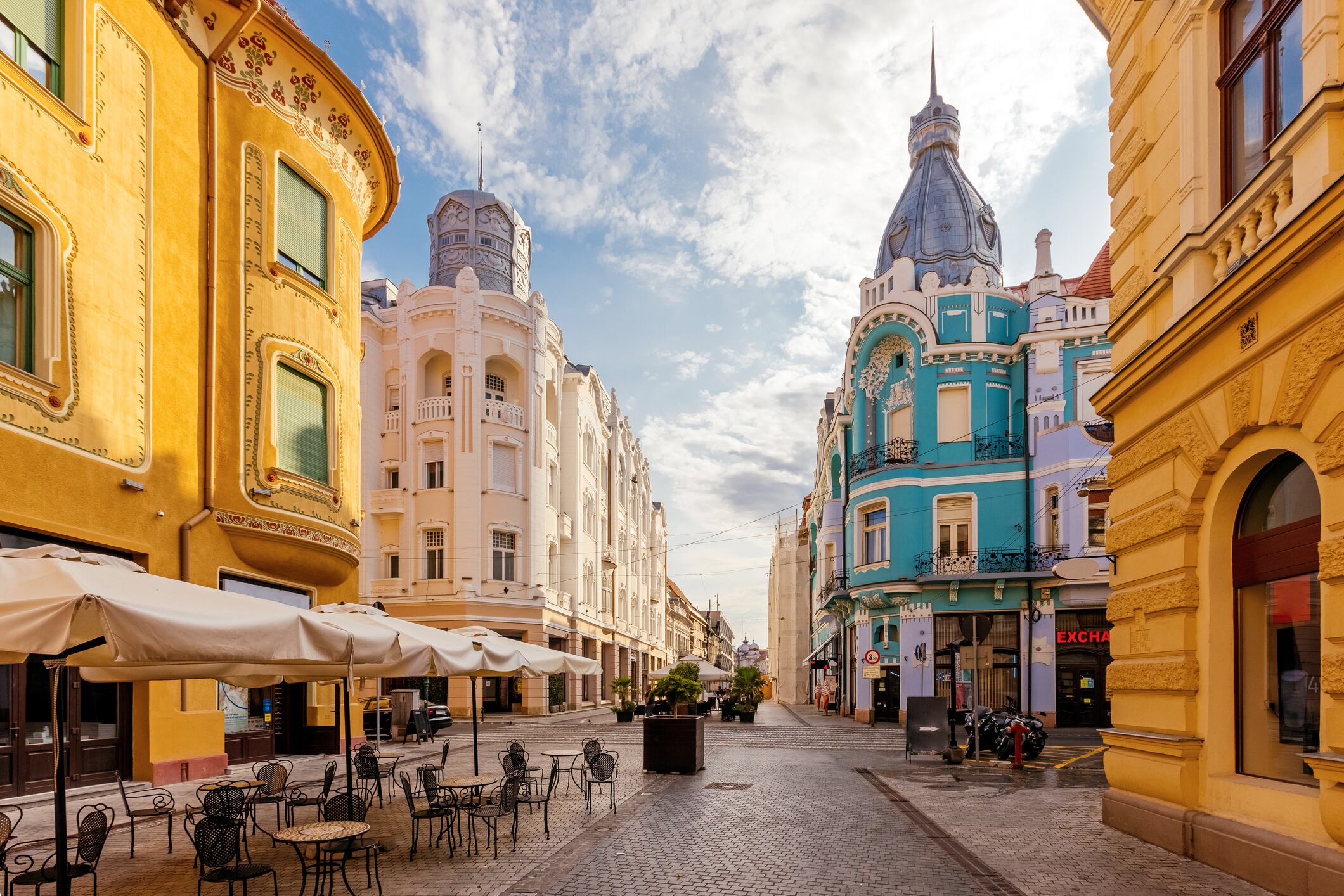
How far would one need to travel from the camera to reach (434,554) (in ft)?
124

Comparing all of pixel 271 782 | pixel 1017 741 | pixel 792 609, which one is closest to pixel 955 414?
pixel 1017 741

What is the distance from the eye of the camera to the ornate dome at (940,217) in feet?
115

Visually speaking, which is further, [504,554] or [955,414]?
[504,554]

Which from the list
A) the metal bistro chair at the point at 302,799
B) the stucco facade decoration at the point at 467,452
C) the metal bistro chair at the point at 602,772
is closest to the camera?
the metal bistro chair at the point at 302,799

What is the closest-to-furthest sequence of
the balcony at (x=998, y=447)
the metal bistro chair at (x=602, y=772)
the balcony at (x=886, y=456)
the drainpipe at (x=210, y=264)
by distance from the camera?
the metal bistro chair at (x=602, y=772), the drainpipe at (x=210, y=264), the balcony at (x=998, y=447), the balcony at (x=886, y=456)

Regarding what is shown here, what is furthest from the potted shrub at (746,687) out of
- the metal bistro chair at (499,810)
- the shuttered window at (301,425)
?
the metal bistro chair at (499,810)

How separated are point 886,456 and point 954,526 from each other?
3.48m

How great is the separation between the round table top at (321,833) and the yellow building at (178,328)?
20.5 feet

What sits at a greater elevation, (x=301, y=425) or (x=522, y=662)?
(x=301, y=425)

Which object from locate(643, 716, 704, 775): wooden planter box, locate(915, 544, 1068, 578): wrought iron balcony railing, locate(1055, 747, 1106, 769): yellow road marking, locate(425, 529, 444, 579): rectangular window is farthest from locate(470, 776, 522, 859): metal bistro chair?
locate(425, 529, 444, 579): rectangular window

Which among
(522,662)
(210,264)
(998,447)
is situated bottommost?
(522,662)

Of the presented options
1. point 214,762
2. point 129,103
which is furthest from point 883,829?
point 129,103

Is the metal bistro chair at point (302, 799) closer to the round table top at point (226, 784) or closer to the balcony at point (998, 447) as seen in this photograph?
the round table top at point (226, 784)

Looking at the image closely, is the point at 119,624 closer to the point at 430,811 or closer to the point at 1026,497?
the point at 430,811
